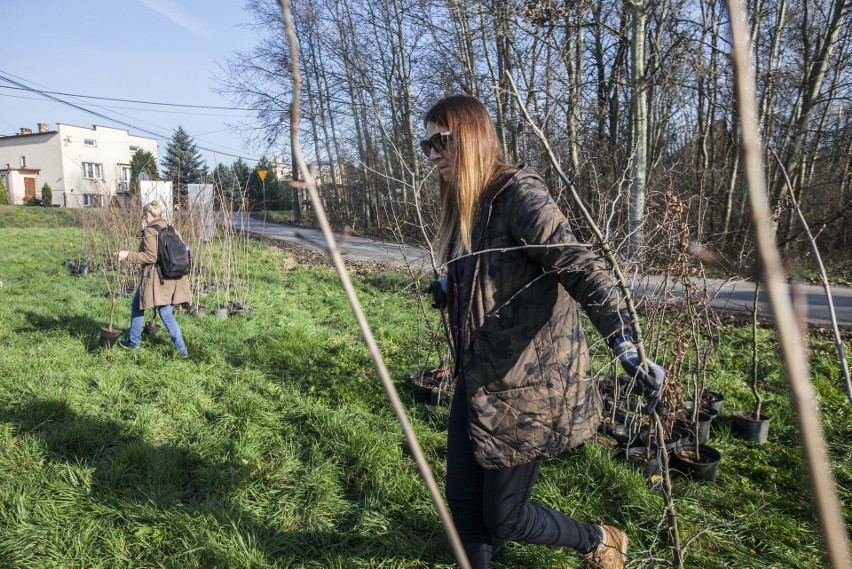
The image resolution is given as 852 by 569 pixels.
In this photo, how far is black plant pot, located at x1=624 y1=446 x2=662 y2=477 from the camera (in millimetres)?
2969

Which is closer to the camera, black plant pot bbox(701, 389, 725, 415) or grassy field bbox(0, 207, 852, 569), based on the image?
grassy field bbox(0, 207, 852, 569)

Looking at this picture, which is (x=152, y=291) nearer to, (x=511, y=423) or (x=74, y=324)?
(x=74, y=324)

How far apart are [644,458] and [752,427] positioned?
2.87ft

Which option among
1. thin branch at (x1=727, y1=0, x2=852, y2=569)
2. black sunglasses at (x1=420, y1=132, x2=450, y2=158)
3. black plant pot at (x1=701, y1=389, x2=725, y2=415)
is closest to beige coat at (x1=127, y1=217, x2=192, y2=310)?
black sunglasses at (x1=420, y1=132, x2=450, y2=158)

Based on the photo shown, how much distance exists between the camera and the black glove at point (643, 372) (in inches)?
53.7

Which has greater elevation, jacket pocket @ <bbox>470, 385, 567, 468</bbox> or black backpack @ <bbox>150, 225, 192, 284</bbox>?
black backpack @ <bbox>150, 225, 192, 284</bbox>

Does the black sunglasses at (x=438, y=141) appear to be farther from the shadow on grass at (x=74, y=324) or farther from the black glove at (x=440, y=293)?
the shadow on grass at (x=74, y=324)

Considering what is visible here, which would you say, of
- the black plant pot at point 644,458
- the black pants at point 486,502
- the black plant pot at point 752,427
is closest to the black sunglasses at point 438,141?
the black pants at point 486,502

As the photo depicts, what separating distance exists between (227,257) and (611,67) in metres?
9.36

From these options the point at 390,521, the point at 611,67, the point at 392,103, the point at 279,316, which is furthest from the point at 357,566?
the point at 392,103

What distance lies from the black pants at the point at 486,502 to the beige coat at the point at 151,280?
4384 millimetres

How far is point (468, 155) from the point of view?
5.95 ft

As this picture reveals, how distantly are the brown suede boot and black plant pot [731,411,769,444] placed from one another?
1808mm

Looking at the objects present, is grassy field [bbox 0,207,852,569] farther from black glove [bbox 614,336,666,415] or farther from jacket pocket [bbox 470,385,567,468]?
black glove [bbox 614,336,666,415]
